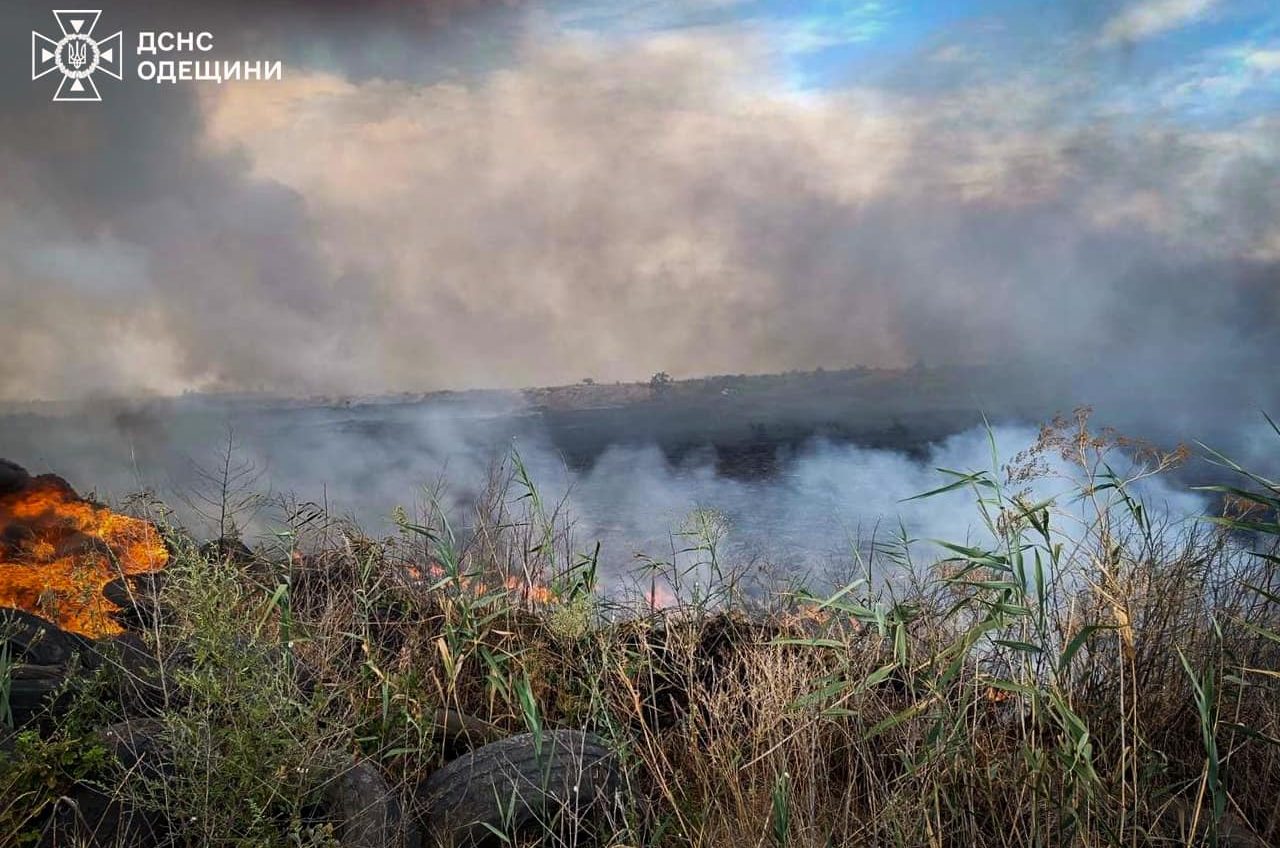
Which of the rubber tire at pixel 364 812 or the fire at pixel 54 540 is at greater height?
the fire at pixel 54 540

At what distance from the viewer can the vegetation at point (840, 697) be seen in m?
3.18

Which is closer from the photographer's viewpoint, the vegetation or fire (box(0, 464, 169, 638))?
the vegetation

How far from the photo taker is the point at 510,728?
4.92m

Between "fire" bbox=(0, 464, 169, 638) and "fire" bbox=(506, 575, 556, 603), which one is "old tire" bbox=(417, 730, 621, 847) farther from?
"fire" bbox=(0, 464, 169, 638)

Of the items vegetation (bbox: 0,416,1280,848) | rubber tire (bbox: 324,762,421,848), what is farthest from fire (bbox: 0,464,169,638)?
rubber tire (bbox: 324,762,421,848)

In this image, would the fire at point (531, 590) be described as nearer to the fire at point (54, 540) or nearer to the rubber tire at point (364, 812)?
the rubber tire at point (364, 812)

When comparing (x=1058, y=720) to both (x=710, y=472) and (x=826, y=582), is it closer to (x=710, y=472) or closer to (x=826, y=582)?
(x=826, y=582)

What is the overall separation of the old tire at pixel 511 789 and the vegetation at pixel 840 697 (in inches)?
4.8

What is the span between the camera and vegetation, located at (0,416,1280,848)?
318cm

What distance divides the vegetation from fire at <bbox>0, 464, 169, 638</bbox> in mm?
2675

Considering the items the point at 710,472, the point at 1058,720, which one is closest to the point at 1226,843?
the point at 1058,720

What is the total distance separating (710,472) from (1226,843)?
44.0 feet

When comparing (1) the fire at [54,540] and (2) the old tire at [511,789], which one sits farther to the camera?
(1) the fire at [54,540]

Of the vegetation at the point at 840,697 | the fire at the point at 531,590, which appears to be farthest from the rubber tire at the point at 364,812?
the fire at the point at 531,590
